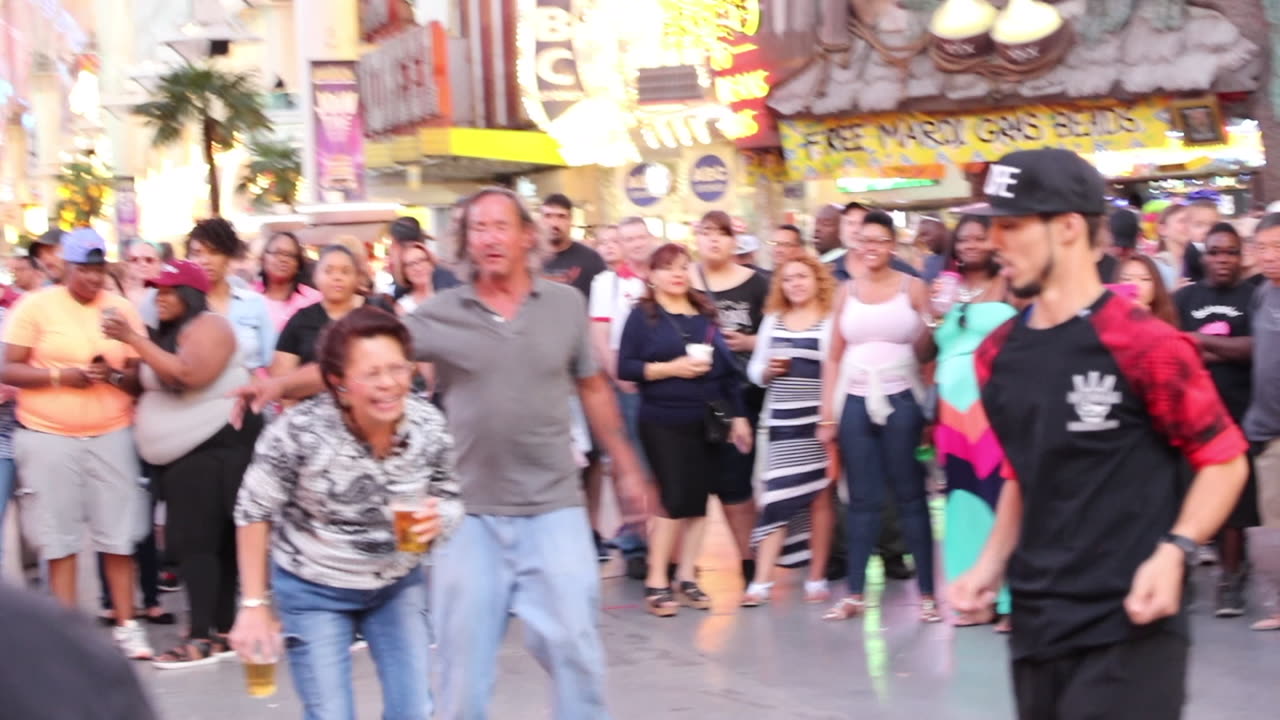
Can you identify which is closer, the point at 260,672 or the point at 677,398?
the point at 260,672

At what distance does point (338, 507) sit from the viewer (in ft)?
15.8

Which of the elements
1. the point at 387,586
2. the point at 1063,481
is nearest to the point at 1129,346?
the point at 1063,481

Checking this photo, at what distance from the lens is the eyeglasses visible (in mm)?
4797

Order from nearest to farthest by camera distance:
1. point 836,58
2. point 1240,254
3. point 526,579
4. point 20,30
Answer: point 526,579
point 1240,254
point 836,58
point 20,30

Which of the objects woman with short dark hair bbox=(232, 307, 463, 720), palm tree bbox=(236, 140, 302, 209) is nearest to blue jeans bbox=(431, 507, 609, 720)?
woman with short dark hair bbox=(232, 307, 463, 720)

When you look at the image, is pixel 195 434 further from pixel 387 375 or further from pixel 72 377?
pixel 387 375

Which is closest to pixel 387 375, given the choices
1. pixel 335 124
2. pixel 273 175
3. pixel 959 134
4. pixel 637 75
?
pixel 335 124

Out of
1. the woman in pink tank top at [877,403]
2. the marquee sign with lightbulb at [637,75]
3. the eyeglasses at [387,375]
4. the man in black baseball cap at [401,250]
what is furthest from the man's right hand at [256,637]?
the marquee sign with lightbulb at [637,75]

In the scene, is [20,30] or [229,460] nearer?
[229,460]

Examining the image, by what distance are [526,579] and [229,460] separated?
10.6ft

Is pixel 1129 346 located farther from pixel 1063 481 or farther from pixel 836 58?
pixel 836 58

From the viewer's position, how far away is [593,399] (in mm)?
5770

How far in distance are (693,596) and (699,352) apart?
134 cm

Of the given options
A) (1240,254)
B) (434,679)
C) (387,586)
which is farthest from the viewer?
(1240,254)
